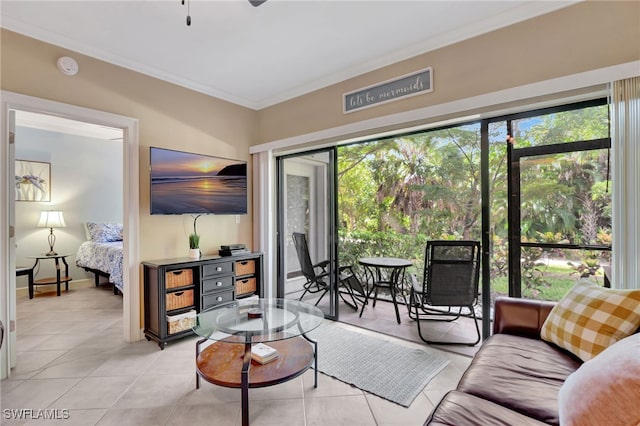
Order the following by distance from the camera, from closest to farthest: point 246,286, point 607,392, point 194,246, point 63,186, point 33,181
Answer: point 607,392, point 194,246, point 246,286, point 33,181, point 63,186

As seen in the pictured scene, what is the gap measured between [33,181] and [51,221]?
0.70 meters

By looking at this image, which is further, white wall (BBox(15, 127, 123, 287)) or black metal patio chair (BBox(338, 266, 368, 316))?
white wall (BBox(15, 127, 123, 287))

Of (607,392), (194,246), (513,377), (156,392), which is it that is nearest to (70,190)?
(194,246)

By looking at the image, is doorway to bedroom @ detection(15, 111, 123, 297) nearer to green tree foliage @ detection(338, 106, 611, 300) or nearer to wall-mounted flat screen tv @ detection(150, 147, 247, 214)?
wall-mounted flat screen tv @ detection(150, 147, 247, 214)

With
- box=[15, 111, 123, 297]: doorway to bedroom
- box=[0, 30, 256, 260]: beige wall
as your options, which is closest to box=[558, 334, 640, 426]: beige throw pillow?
box=[0, 30, 256, 260]: beige wall

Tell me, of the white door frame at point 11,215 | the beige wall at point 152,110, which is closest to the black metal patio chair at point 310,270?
the beige wall at point 152,110

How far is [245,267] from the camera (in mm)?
3684

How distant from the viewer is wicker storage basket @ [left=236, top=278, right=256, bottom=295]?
360cm

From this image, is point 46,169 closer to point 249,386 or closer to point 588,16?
point 249,386

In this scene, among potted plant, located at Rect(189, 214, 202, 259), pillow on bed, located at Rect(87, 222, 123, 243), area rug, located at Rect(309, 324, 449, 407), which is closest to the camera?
area rug, located at Rect(309, 324, 449, 407)

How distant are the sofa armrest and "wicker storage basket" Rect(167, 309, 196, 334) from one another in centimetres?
262

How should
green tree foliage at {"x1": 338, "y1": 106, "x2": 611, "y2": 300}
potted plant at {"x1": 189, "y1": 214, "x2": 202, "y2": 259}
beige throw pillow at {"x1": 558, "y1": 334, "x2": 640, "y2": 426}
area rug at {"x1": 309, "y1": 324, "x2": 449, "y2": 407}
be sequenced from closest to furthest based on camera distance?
beige throw pillow at {"x1": 558, "y1": 334, "x2": 640, "y2": 426}, area rug at {"x1": 309, "y1": 324, "x2": 449, "y2": 407}, green tree foliage at {"x1": 338, "y1": 106, "x2": 611, "y2": 300}, potted plant at {"x1": 189, "y1": 214, "x2": 202, "y2": 259}

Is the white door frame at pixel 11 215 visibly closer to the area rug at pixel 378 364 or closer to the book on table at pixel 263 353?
the book on table at pixel 263 353

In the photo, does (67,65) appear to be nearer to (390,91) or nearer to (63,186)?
(390,91)
